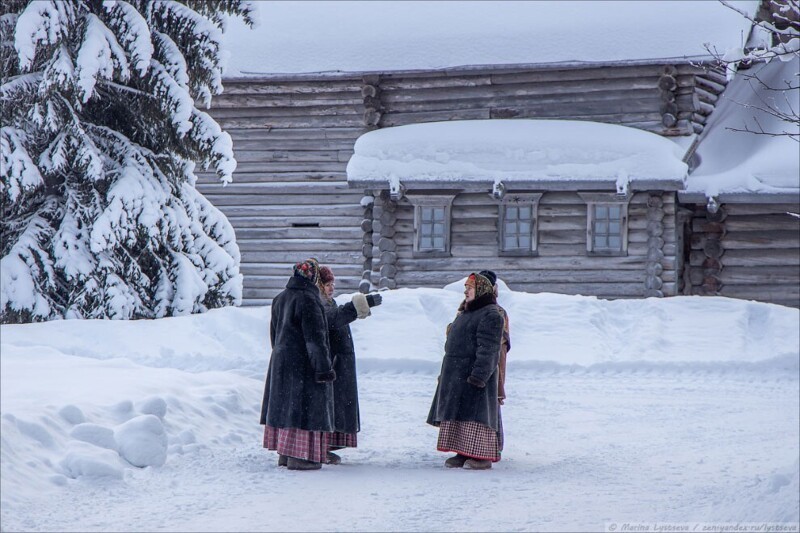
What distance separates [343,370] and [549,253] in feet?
35.8

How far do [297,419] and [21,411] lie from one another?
181 cm

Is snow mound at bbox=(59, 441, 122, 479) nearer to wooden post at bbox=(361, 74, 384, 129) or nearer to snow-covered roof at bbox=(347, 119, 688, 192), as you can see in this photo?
snow-covered roof at bbox=(347, 119, 688, 192)

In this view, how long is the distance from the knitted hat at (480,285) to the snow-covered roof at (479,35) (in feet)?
37.1

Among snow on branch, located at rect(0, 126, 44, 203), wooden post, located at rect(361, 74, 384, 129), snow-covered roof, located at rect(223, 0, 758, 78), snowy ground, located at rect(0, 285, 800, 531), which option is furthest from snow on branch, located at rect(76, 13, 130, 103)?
wooden post, located at rect(361, 74, 384, 129)

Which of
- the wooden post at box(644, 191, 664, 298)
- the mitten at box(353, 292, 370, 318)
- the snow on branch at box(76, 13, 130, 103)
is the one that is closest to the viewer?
the mitten at box(353, 292, 370, 318)

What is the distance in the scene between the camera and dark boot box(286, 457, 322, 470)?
7066 mm

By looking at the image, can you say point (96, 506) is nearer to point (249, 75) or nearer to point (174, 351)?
point (174, 351)

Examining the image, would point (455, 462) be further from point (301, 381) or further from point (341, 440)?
point (301, 381)

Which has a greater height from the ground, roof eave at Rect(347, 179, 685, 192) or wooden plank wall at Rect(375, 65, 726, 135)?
wooden plank wall at Rect(375, 65, 726, 135)

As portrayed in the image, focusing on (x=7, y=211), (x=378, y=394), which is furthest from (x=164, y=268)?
(x=378, y=394)

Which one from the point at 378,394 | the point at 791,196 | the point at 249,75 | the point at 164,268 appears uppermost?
the point at 249,75

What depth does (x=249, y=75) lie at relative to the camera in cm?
1956

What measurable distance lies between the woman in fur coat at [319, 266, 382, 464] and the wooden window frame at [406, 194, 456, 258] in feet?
35.0

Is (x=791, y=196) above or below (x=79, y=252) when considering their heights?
above
